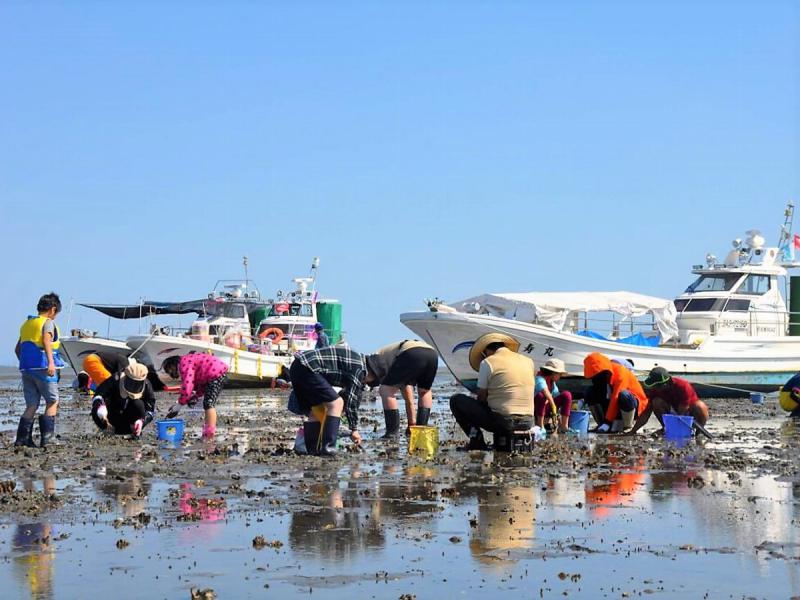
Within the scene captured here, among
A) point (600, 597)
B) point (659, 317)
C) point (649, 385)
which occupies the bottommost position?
point (600, 597)

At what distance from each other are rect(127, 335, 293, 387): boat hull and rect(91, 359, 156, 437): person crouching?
53.2 ft

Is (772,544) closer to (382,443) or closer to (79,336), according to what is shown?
(382,443)

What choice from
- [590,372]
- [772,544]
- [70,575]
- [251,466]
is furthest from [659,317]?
[70,575]

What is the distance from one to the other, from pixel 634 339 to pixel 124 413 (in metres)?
17.1

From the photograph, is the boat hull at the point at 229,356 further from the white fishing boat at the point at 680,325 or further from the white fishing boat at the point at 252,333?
the white fishing boat at the point at 680,325

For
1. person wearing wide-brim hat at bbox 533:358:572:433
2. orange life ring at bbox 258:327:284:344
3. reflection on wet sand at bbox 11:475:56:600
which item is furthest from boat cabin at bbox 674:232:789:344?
reflection on wet sand at bbox 11:475:56:600

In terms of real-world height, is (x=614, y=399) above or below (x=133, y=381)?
below

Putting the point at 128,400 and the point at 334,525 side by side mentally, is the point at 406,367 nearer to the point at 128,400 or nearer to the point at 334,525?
the point at 128,400

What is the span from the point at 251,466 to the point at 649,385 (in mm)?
6082

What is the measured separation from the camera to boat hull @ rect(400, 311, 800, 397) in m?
26.8

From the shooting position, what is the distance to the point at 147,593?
5.77 meters

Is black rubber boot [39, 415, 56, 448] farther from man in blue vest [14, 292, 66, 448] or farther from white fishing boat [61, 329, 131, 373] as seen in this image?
white fishing boat [61, 329, 131, 373]

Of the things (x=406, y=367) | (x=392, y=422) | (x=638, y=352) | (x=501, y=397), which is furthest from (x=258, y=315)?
(x=501, y=397)

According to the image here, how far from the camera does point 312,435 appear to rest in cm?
1196
